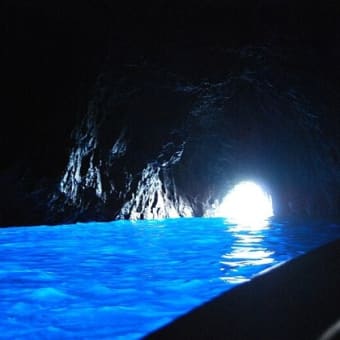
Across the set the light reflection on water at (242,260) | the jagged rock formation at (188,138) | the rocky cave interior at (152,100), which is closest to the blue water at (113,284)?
the light reflection on water at (242,260)

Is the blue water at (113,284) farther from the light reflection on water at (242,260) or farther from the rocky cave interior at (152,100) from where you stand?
the rocky cave interior at (152,100)

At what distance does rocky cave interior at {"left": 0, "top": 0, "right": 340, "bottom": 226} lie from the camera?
9664 mm

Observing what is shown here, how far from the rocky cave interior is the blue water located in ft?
18.7

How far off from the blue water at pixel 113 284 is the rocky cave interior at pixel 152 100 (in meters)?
5.69

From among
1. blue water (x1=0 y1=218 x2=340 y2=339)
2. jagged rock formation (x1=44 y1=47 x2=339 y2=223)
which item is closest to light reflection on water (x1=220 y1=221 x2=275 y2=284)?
blue water (x1=0 y1=218 x2=340 y2=339)

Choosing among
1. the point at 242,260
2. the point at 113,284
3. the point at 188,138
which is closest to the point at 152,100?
the point at 188,138

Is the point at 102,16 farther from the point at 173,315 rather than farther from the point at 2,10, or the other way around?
the point at 173,315

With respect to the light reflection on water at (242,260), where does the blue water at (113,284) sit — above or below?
below

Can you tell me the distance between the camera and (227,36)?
32.8 ft

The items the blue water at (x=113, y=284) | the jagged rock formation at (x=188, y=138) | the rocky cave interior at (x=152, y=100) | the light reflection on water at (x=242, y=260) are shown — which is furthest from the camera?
the jagged rock formation at (x=188, y=138)

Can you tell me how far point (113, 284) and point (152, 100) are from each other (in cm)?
1028

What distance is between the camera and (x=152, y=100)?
13320 mm

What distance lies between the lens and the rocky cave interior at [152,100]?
966 centimetres

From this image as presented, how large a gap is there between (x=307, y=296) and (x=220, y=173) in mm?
18533
